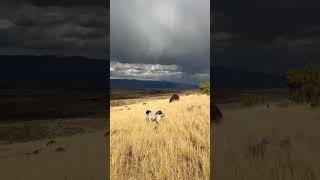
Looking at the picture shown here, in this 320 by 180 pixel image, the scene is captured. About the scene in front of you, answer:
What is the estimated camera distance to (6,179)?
903cm

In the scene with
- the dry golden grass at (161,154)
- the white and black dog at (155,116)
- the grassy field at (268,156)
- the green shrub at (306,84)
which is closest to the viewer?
the grassy field at (268,156)

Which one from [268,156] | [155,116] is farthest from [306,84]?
[268,156]

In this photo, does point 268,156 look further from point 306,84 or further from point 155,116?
point 306,84

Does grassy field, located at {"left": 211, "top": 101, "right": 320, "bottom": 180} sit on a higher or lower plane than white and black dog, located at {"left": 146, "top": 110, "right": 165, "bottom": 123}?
lower

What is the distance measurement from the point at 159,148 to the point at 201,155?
1.45 m

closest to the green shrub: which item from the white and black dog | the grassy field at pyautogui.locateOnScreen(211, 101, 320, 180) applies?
the white and black dog

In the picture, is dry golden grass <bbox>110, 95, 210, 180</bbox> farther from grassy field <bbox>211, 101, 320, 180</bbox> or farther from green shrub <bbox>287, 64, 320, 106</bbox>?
green shrub <bbox>287, 64, 320, 106</bbox>

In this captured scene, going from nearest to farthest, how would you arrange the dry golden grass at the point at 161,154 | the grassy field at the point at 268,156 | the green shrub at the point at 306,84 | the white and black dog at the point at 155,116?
1. the grassy field at the point at 268,156
2. the dry golden grass at the point at 161,154
3. the white and black dog at the point at 155,116
4. the green shrub at the point at 306,84

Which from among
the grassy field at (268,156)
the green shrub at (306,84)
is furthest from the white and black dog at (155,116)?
the green shrub at (306,84)

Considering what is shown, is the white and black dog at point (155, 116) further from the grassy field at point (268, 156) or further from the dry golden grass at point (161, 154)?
the grassy field at point (268, 156)

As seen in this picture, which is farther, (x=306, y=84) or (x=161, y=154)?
(x=306, y=84)

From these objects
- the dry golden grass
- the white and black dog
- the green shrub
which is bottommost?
the dry golden grass

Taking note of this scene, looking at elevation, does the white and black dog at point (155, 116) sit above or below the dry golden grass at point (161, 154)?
above

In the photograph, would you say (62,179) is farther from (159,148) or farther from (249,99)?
(249,99)
